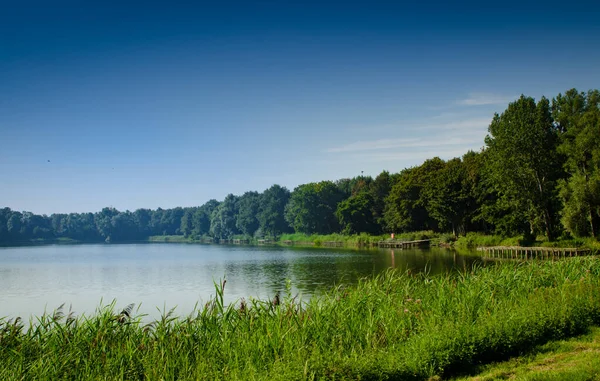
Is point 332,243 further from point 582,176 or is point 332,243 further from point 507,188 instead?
point 582,176

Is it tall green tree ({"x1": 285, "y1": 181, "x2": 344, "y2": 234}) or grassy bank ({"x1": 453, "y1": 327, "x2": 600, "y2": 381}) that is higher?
tall green tree ({"x1": 285, "y1": 181, "x2": 344, "y2": 234})

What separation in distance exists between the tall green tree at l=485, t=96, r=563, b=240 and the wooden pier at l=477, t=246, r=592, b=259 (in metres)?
4.17

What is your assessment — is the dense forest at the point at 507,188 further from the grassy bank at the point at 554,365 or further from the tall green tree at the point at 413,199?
the grassy bank at the point at 554,365

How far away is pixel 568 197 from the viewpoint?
39.9 m

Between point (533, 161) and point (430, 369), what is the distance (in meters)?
42.9

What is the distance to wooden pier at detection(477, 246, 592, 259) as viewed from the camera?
1419 inches

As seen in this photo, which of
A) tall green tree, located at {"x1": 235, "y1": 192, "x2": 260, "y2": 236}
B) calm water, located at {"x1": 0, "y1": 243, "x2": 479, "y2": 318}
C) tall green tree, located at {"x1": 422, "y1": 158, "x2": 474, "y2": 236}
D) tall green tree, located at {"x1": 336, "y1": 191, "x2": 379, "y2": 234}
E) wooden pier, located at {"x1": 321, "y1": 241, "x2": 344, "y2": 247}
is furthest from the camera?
tall green tree, located at {"x1": 235, "y1": 192, "x2": 260, "y2": 236}

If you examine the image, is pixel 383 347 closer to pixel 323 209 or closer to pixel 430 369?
pixel 430 369

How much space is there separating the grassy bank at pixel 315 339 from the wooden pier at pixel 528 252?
28.6 meters

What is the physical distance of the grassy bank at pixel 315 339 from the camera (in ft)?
22.8

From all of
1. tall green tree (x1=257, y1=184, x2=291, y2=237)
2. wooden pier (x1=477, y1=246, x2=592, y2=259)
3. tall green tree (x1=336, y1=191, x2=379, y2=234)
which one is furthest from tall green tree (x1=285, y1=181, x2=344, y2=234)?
wooden pier (x1=477, y1=246, x2=592, y2=259)

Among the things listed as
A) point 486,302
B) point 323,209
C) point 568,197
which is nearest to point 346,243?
point 323,209

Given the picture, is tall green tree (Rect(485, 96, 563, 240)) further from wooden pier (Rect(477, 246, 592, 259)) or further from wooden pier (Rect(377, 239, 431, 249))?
wooden pier (Rect(377, 239, 431, 249))

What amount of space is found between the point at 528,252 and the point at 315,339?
40063 millimetres
